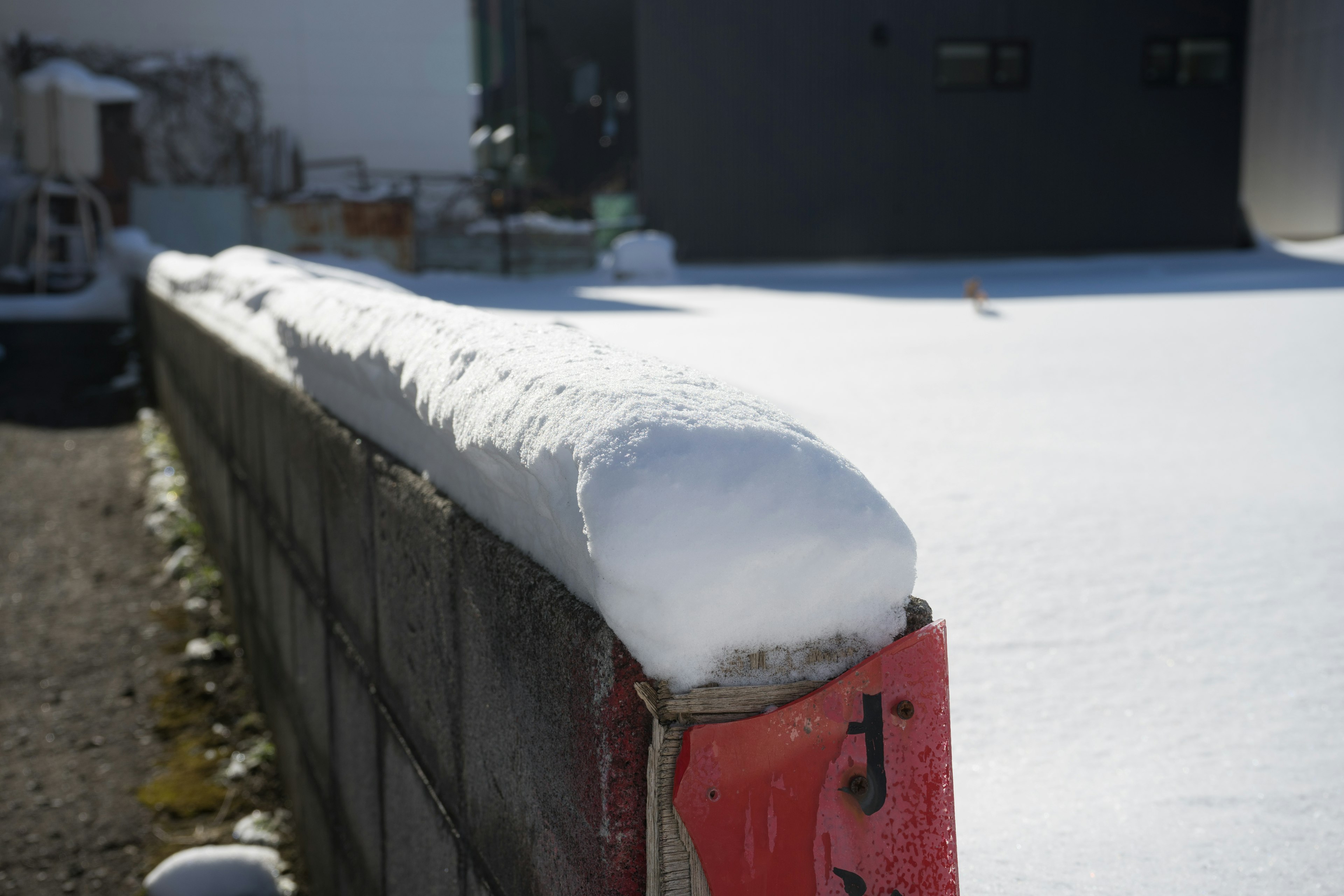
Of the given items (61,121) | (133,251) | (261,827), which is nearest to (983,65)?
(61,121)

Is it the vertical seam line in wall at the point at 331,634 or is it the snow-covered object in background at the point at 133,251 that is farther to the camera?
the snow-covered object in background at the point at 133,251

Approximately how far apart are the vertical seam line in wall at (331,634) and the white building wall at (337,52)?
12.7 metres

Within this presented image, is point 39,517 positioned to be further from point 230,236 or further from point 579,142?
point 579,142

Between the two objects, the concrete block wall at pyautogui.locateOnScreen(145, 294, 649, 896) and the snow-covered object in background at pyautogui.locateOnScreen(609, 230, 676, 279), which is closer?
the concrete block wall at pyautogui.locateOnScreen(145, 294, 649, 896)

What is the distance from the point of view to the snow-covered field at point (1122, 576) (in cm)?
142

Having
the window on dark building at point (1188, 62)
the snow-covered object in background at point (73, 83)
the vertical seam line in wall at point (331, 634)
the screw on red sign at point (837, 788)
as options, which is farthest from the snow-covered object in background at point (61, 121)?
the window on dark building at point (1188, 62)

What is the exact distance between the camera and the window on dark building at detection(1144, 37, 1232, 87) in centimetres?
1681

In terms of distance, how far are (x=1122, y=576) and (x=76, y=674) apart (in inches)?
113

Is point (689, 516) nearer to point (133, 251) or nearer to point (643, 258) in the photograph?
point (133, 251)

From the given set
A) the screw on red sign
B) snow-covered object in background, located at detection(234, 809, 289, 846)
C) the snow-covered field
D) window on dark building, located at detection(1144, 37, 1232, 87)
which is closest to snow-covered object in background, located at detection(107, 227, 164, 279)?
the snow-covered field

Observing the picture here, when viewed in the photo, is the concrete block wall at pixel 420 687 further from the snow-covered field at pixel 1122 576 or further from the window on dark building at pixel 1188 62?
the window on dark building at pixel 1188 62

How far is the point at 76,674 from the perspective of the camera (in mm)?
3059

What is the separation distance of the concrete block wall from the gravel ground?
1.34 ft

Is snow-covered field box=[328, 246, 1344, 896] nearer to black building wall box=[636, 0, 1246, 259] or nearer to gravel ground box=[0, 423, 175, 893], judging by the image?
gravel ground box=[0, 423, 175, 893]
